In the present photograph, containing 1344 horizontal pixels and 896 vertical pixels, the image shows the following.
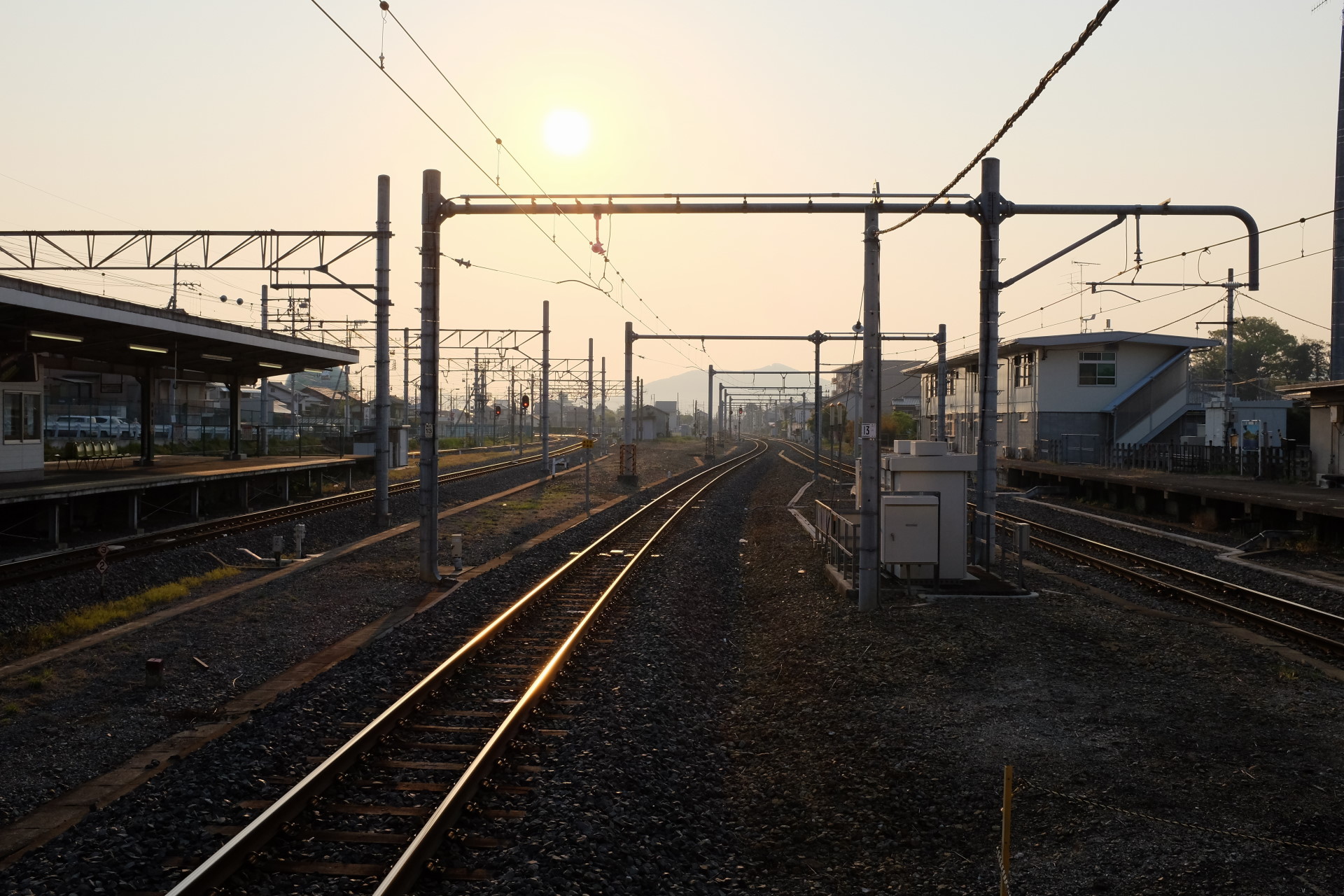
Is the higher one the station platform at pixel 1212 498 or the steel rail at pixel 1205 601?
the station platform at pixel 1212 498

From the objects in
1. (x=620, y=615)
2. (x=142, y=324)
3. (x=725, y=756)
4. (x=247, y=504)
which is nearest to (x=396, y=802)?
(x=725, y=756)

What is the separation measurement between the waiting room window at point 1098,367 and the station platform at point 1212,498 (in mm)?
8294

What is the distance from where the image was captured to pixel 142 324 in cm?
1980

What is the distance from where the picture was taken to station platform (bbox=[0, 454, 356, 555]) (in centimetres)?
1792

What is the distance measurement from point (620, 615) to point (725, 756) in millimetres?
5149

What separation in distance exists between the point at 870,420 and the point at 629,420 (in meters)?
26.4

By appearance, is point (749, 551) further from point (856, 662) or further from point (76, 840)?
point (76, 840)

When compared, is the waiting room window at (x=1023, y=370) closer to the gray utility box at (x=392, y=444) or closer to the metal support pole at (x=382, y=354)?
the gray utility box at (x=392, y=444)

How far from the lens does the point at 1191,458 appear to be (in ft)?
113

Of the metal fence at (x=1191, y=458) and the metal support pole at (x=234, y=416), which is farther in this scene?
the metal support pole at (x=234, y=416)

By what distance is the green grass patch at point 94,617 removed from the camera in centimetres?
1070

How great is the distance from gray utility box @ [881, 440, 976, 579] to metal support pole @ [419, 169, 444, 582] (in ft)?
22.0

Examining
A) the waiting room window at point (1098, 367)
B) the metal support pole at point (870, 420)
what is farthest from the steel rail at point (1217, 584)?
the waiting room window at point (1098, 367)

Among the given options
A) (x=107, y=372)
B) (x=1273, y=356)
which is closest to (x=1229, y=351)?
(x=107, y=372)
